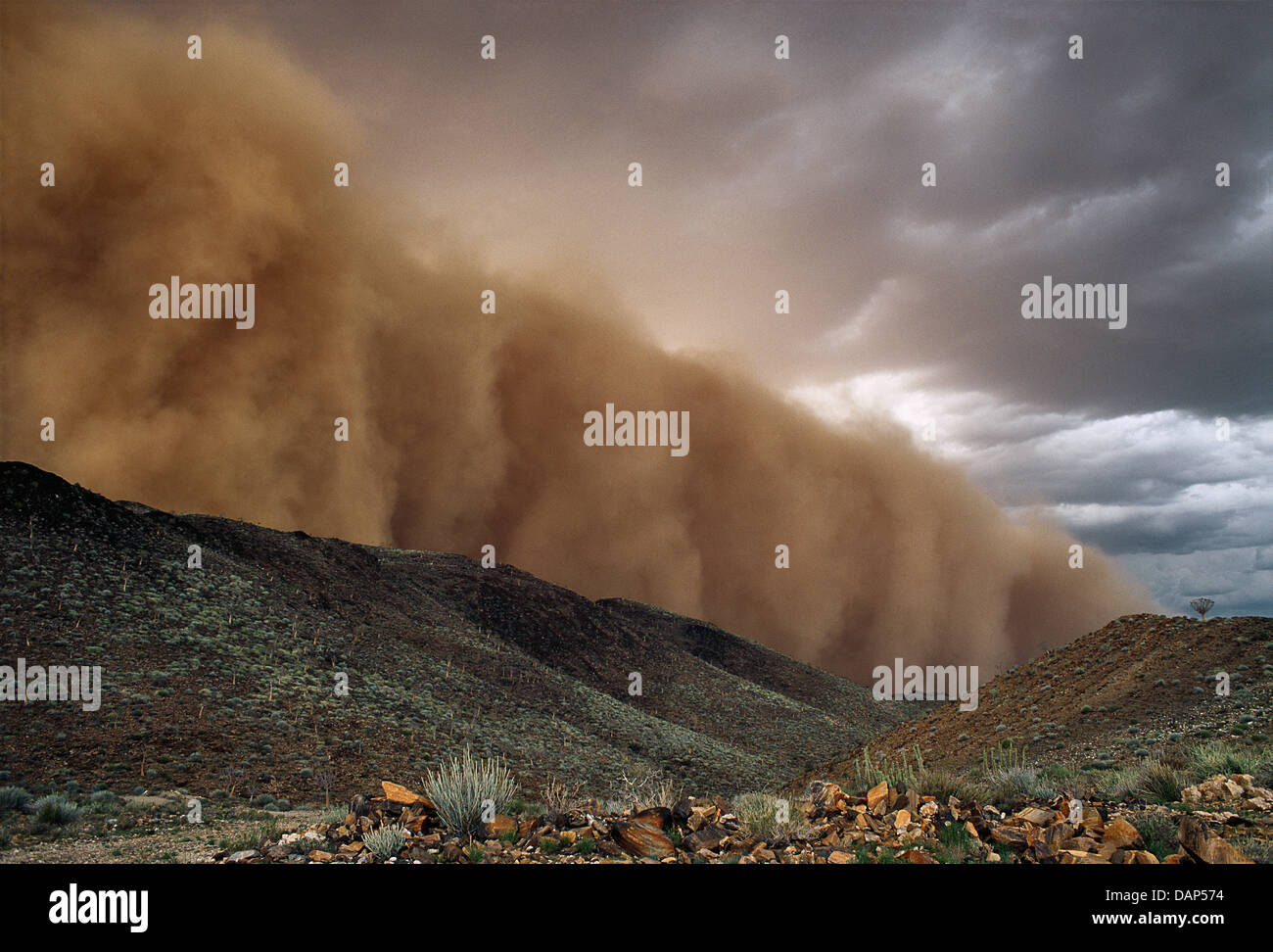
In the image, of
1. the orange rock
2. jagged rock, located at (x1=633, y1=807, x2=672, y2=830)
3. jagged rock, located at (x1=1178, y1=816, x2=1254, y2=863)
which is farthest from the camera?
jagged rock, located at (x1=633, y1=807, x2=672, y2=830)

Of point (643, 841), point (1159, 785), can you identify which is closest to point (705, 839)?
point (643, 841)

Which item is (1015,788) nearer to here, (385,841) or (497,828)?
(497,828)

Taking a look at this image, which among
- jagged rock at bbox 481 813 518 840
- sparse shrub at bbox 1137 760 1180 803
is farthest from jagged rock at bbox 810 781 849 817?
sparse shrub at bbox 1137 760 1180 803

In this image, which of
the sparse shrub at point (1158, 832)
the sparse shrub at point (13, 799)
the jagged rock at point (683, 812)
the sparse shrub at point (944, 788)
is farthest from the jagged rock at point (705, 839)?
the sparse shrub at point (13, 799)

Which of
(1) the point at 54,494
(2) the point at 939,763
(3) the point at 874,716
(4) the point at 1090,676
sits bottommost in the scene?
(3) the point at 874,716

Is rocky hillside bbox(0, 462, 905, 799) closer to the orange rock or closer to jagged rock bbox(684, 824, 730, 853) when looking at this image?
jagged rock bbox(684, 824, 730, 853)

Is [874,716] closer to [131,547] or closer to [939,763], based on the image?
[939,763]
